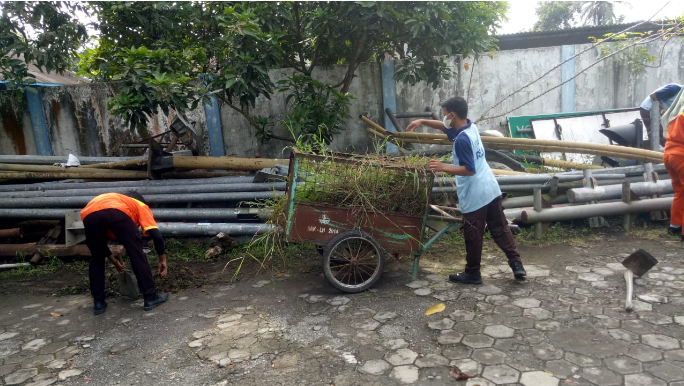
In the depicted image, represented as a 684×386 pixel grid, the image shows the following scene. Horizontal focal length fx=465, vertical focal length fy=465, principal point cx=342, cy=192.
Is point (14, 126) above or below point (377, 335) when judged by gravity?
above

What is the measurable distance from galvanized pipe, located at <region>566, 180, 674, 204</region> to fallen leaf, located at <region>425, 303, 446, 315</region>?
2556mm

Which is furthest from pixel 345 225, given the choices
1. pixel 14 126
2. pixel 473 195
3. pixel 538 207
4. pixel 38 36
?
pixel 14 126

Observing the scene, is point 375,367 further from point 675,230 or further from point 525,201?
point 675,230

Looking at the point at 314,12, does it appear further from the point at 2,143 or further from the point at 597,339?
the point at 2,143

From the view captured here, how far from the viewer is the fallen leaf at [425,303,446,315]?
12.3 ft

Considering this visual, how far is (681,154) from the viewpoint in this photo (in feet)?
15.4

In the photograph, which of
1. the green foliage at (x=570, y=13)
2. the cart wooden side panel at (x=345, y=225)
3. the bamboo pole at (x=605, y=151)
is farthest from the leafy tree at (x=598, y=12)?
the cart wooden side panel at (x=345, y=225)

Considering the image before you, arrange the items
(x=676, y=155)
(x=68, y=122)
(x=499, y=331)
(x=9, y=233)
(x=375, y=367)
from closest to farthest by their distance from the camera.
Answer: (x=375, y=367), (x=499, y=331), (x=676, y=155), (x=9, y=233), (x=68, y=122)

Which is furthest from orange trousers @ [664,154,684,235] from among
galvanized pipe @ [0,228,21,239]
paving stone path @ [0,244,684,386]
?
galvanized pipe @ [0,228,21,239]

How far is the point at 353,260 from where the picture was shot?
4.21m

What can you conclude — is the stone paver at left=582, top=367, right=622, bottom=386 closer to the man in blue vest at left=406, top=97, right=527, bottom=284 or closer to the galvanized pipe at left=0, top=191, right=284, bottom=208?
the man in blue vest at left=406, top=97, right=527, bottom=284

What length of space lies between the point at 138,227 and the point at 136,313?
2.53 ft

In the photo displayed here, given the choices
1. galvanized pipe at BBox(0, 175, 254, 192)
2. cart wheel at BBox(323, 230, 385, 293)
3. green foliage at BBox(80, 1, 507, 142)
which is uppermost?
green foliage at BBox(80, 1, 507, 142)

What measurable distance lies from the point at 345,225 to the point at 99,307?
7.71 feet
